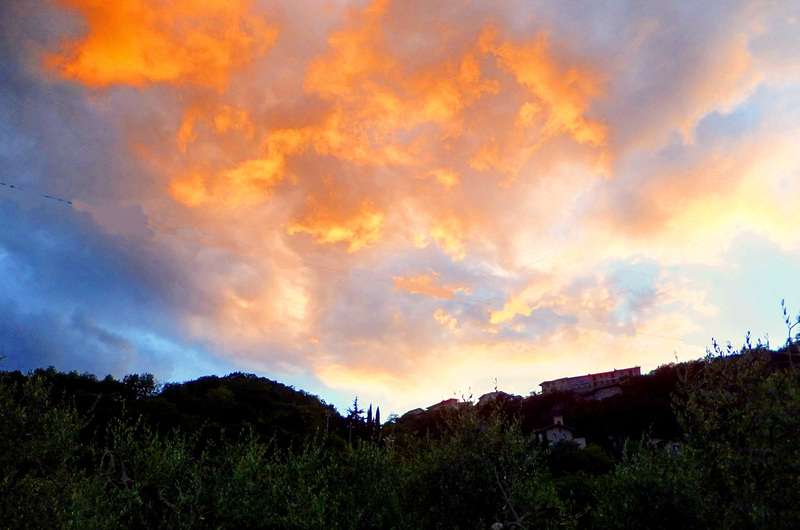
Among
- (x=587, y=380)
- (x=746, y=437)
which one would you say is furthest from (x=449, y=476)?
(x=587, y=380)

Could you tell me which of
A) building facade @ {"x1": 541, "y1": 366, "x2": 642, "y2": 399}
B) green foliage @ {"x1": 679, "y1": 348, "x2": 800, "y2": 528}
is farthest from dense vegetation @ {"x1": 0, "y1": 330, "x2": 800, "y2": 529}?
building facade @ {"x1": 541, "y1": 366, "x2": 642, "y2": 399}

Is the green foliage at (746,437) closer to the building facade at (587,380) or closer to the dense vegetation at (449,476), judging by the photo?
the dense vegetation at (449,476)

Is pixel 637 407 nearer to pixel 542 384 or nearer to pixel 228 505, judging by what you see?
pixel 228 505

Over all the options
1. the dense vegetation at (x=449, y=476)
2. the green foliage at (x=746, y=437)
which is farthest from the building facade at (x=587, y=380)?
the green foliage at (x=746, y=437)

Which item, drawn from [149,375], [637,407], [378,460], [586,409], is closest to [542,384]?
[586,409]

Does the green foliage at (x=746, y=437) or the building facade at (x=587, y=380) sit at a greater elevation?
the building facade at (x=587, y=380)

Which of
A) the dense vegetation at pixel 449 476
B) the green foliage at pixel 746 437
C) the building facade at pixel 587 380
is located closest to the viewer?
the green foliage at pixel 746 437

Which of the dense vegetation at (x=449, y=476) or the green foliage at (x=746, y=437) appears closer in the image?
the green foliage at (x=746, y=437)

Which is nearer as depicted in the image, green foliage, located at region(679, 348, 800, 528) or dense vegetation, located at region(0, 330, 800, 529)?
green foliage, located at region(679, 348, 800, 528)

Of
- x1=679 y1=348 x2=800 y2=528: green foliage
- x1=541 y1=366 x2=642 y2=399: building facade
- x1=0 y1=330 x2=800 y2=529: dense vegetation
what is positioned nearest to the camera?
x1=679 y1=348 x2=800 y2=528: green foliage

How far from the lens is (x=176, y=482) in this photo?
19.0m

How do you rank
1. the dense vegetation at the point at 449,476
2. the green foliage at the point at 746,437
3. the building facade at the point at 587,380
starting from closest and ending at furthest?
1. the green foliage at the point at 746,437
2. the dense vegetation at the point at 449,476
3. the building facade at the point at 587,380

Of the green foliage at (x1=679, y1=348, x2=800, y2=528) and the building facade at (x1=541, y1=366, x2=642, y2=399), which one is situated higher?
the building facade at (x1=541, y1=366, x2=642, y2=399)

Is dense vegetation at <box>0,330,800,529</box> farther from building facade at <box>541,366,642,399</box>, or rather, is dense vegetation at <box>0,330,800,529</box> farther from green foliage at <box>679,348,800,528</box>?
building facade at <box>541,366,642,399</box>
